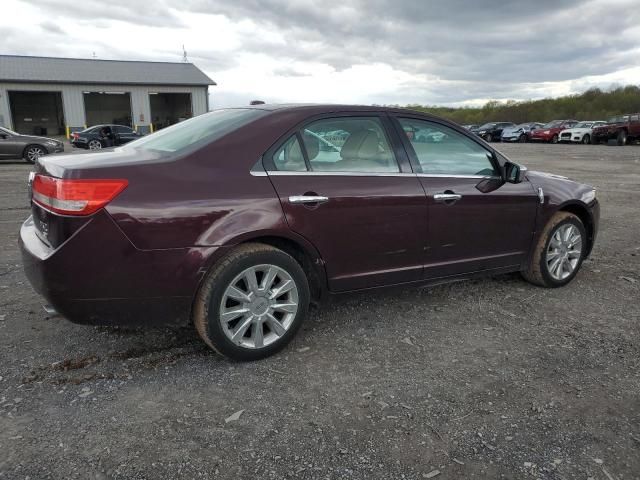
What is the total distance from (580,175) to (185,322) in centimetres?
1365

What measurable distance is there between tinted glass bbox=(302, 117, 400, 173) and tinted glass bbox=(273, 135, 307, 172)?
0.07 m

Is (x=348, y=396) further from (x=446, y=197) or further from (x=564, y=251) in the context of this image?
(x=564, y=251)

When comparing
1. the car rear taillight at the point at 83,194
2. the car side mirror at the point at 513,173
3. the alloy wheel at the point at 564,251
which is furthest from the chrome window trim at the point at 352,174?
the alloy wheel at the point at 564,251

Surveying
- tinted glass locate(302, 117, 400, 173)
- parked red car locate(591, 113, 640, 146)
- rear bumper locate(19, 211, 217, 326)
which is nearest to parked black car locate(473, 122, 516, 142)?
parked red car locate(591, 113, 640, 146)

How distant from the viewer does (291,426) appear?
259 cm

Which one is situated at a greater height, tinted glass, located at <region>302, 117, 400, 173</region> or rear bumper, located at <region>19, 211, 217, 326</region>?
tinted glass, located at <region>302, 117, 400, 173</region>

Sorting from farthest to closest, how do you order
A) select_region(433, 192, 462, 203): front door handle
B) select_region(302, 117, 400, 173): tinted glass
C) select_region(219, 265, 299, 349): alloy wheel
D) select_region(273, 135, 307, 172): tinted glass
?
select_region(433, 192, 462, 203): front door handle
select_region(302, 117, 400, 173): tinted glass
select_region(273, 135, 307, 172): tinted glass
select_region(219, 265, 299, 349): alloy wheel

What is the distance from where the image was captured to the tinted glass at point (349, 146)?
3375 millimetres

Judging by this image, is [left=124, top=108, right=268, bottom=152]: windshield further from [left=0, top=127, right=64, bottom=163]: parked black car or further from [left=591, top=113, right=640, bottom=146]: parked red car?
[left=591, top=113, right=640, bottom=146]: parked red car

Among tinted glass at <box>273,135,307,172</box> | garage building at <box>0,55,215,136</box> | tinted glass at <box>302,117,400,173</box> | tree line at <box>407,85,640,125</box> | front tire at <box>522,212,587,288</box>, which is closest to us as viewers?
tinted glass at <box>273,135,307,172</box>

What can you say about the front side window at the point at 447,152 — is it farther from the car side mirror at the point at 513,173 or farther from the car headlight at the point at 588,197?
the car headlight at the point at 588,197

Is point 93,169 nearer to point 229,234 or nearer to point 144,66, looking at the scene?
point 229,234

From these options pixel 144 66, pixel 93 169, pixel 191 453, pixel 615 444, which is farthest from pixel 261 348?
pixel 144 66

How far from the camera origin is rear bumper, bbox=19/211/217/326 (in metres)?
2.68
